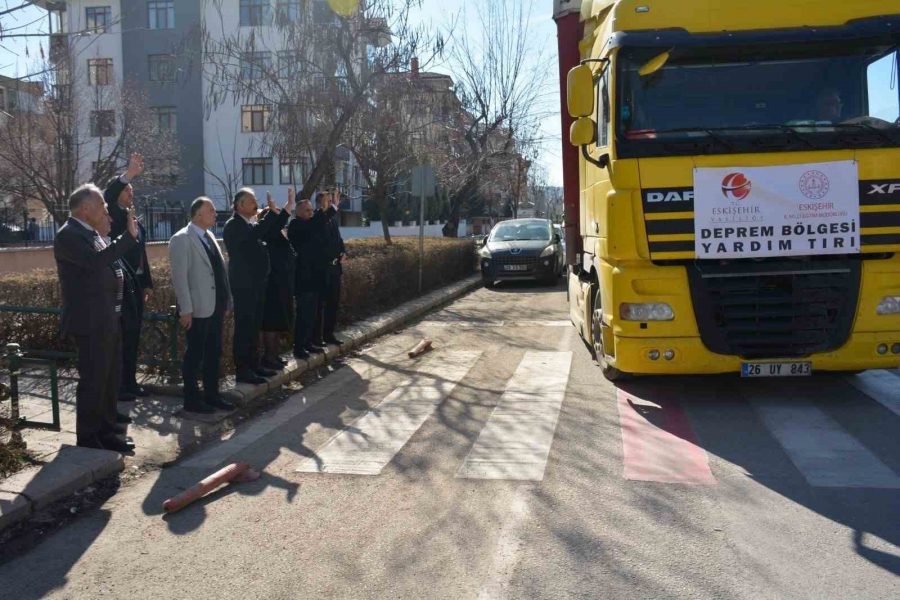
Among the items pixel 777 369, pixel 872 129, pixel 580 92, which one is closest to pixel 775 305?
pixel 777 369

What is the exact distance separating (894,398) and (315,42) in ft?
38.8

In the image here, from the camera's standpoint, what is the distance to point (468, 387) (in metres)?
8.43

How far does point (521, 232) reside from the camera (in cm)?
2106

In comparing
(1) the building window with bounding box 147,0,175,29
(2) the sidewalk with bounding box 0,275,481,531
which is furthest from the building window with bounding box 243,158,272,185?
(2) the sidewalk with bounding box 0,275,481,531

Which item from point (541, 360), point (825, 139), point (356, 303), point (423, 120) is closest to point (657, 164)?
point (825, 139)

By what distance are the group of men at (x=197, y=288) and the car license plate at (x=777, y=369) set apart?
466 centimetres

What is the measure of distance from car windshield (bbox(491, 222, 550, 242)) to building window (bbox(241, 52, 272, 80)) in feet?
25.3

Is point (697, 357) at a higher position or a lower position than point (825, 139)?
lower

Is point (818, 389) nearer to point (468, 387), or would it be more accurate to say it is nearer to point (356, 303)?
point (468, 387)

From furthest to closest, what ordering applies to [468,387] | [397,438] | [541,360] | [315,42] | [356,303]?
[315,42], [356,303], [541,360], [468,387], [397,438]

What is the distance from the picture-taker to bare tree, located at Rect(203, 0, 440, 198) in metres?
15.1

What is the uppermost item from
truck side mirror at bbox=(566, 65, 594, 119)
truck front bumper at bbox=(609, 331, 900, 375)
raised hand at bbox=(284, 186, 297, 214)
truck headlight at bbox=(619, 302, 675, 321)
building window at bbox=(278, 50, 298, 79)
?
building window at bbox=(278, 50, 298, 79)

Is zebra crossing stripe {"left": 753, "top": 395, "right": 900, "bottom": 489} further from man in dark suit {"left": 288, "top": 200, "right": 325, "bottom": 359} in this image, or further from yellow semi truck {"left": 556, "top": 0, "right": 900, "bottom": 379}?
man in dark suit {"left": 288, "top": 200, "right": 325, "bottom": 359}

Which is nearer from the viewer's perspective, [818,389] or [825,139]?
[825,139]
